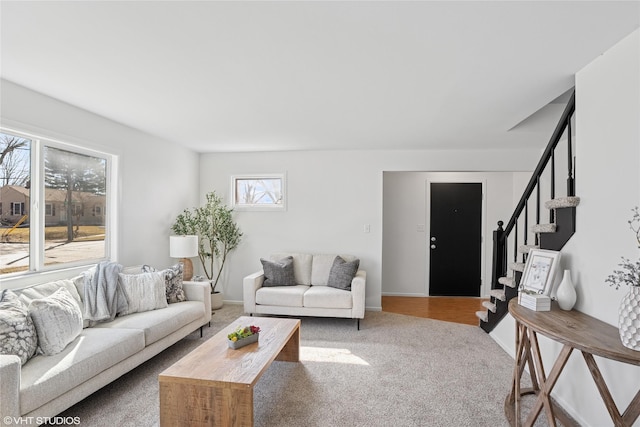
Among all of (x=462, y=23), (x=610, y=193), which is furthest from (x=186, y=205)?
(x=610, y=193)

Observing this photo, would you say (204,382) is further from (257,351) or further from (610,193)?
(610,193)

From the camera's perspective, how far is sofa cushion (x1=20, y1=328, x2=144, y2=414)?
1924 mm

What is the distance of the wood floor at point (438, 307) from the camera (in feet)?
15.1

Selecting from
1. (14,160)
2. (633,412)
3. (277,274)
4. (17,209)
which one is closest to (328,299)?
(277,274)

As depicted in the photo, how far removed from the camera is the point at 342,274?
436 centimetres

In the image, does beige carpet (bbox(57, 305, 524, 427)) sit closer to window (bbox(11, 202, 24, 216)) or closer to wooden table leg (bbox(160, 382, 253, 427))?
wooden table leg (bbox(160, 382, 253, 427))

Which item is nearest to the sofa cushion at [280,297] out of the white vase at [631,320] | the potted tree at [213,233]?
the potted tree at [213,233]

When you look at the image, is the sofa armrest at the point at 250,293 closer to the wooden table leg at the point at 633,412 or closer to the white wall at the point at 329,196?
the white wall at the point at 329,196

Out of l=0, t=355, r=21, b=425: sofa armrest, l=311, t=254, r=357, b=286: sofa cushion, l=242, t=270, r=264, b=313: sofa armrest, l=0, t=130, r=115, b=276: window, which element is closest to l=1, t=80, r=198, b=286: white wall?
l=0, t=130, r=115, b=276: window

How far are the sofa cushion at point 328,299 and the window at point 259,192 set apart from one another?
1.53m

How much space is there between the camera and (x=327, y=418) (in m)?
2.26

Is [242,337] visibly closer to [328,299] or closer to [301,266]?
[328,299]

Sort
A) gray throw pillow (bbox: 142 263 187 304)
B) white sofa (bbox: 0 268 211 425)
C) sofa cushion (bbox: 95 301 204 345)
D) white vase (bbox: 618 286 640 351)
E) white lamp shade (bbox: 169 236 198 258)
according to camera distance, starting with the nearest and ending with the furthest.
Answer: white vase (bbox: 618 286 640 351)
white sofa (bbox: 0 268 211 425)
sofa cushion (bbox: 95 301 204 345)
gray throw pillow (bbox: 142 263 187 304)
white lamp shade (bbox: 169 236 198 258)

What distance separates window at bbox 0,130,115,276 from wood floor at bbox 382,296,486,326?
3.81 metres
